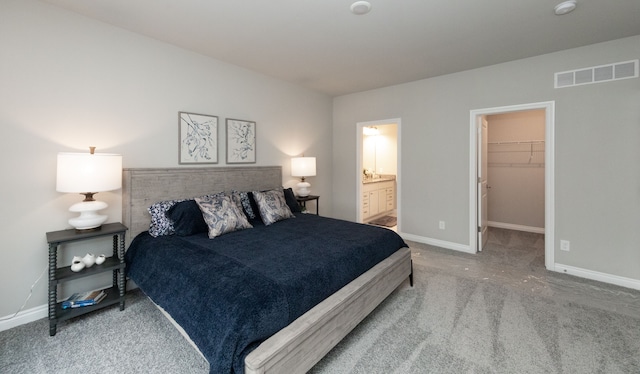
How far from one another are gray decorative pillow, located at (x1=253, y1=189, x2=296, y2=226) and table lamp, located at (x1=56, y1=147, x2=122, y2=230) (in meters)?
1.37

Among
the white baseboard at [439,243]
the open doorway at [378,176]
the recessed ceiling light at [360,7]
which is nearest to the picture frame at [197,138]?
the recessed ceiling light at [360,7]

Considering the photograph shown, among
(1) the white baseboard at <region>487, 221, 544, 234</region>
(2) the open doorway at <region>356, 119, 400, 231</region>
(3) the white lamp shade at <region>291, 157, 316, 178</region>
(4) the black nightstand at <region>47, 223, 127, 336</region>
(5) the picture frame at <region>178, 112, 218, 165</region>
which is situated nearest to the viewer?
(4) the black nightstand at <region>47, 223, 127, 336</region>

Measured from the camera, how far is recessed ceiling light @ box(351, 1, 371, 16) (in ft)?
7.31

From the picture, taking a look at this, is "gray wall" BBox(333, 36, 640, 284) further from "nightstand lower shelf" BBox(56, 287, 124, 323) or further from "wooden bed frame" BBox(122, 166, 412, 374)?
"nightstand lower shelf" BBox(56, 287, 124, 323)

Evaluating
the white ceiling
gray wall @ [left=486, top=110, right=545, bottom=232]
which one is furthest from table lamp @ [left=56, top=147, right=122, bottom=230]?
gray wall @ [left=486, top=110, right=545, bottom=232]

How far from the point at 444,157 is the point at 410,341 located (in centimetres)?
290

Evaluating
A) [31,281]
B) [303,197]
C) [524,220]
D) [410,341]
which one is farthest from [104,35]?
[524,220]

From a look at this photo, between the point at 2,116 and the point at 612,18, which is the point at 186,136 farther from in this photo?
the point at 612,18

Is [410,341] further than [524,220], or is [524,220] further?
[524,220]

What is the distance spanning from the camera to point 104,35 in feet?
8.43

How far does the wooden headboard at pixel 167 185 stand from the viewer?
8.90 ft

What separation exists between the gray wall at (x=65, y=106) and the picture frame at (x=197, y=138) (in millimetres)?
73

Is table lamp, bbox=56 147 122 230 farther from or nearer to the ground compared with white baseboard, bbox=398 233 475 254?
farther from the ground

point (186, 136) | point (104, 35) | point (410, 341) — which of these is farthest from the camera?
point (186, 136)
